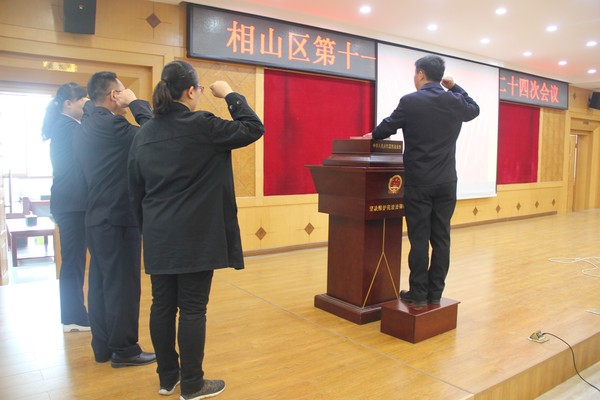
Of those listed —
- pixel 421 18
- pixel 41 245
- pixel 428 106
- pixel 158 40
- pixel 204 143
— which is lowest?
pixel 41 245

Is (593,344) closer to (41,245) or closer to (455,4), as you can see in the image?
(455,4)

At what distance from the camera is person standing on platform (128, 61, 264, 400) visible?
1703mm

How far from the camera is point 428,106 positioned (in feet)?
8.14

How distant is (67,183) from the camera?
2.46 meters

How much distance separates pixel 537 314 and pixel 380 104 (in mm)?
3407

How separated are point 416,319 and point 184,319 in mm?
1307

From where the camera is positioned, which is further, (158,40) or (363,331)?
(158,40)

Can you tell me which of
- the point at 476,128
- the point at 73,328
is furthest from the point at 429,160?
the point at 476,128

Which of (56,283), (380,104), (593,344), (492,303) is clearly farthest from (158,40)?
(593,344)

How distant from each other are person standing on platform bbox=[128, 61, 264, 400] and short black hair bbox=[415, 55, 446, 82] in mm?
1213

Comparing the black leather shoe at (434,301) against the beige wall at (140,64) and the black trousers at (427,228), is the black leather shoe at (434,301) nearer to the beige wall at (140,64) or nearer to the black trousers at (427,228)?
the black trousers at (427,228)

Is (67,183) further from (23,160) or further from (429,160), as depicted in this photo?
(23,160)

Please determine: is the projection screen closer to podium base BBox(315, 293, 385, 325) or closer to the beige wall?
the beige wall

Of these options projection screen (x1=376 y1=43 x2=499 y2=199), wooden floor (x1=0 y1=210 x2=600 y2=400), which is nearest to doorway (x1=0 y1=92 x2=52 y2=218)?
wooden floor (x1=0 y1=210 x2=600 y2=400)
